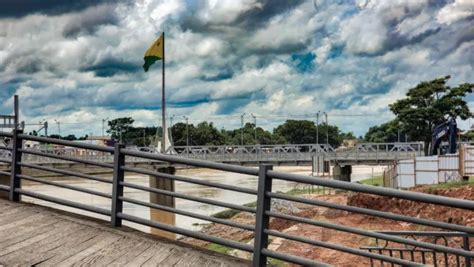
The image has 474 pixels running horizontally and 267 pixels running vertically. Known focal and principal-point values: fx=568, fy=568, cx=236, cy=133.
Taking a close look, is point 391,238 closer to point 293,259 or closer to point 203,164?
point 293,259

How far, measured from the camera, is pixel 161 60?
51594 millimetres

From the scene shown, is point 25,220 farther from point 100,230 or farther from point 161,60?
point 161,60

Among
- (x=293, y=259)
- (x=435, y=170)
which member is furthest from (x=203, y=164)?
(x=435, y=170)

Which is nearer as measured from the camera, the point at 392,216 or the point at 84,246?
the point at 392,216

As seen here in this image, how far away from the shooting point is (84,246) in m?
6.68

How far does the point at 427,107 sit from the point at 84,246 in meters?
84.1

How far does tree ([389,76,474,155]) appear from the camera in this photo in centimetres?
8219

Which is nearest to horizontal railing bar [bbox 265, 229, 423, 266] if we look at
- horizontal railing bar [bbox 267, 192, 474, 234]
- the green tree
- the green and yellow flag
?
horizontal railing bar [bbox 267, 192, 474, 234]

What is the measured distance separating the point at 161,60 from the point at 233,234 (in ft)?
74.6

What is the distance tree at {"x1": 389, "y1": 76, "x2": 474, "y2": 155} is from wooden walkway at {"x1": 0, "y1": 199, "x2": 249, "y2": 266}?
8077 centimetres

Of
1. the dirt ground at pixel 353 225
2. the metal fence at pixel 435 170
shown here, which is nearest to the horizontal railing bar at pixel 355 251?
the dirt ground at pixel 353 225

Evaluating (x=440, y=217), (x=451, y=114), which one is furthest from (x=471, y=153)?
(x=451, y=114)

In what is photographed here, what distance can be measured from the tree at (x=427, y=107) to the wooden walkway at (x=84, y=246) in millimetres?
80767

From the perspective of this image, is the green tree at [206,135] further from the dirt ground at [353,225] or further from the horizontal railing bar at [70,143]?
the horizontal railing bar at [70,143]
